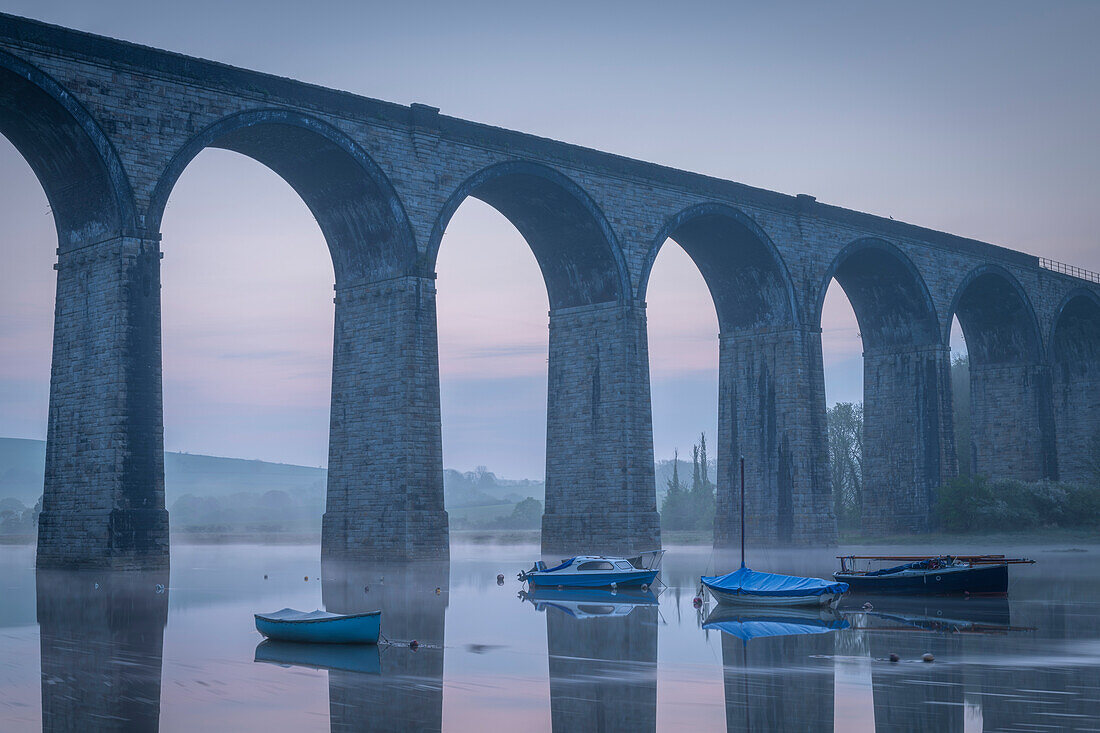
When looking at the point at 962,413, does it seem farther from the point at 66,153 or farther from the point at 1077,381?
the point at 66,153

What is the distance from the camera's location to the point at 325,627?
21.5m

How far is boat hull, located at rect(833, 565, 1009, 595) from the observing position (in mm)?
34344

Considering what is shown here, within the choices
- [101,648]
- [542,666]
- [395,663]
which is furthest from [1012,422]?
[101,648]

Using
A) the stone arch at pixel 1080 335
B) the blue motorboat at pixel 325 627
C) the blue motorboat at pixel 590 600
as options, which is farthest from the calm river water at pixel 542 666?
the stone arch at pixel 1080 335

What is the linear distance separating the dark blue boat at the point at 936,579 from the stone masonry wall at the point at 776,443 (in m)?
20.1

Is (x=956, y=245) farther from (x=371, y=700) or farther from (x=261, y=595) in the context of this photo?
(x=371, y=700)

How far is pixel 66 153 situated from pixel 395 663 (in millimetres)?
22454

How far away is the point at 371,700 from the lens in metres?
16.6

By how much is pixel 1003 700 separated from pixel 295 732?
9.22 m

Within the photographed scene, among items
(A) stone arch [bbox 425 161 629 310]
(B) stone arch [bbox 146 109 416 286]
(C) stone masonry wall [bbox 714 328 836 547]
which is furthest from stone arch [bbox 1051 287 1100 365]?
(B) stone arch [bbox 146 109 416 286]

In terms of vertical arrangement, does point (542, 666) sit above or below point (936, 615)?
Answer: below

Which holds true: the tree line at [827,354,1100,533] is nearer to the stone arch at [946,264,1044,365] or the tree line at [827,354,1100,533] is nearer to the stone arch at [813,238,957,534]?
the stone arch at [813,238,957,534]

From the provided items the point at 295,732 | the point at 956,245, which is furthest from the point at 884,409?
the point at 295,732

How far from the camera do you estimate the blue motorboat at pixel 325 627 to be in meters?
21.3
